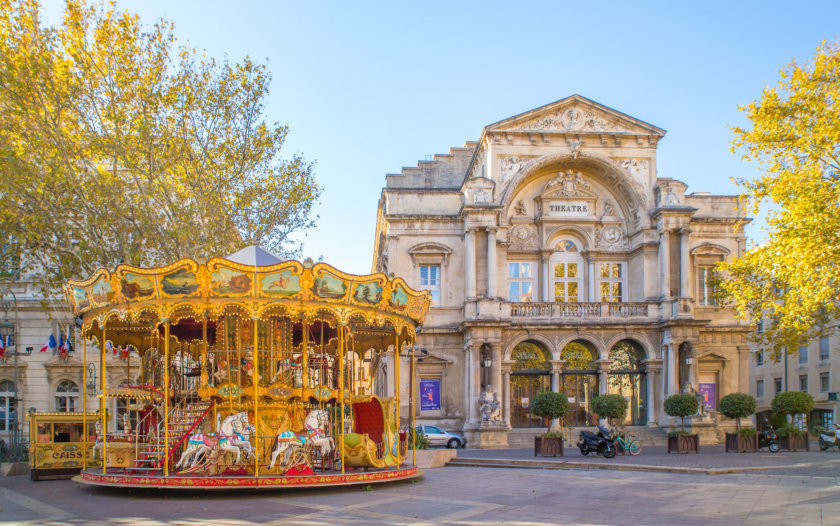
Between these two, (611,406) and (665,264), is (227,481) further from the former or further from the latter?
(665,264)

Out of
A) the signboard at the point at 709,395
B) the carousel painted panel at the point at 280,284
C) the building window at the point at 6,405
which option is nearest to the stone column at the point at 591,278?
the signboard at the point at 709,395

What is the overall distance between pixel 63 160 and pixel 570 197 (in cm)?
2260

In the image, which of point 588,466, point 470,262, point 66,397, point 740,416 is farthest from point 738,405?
point 66,397

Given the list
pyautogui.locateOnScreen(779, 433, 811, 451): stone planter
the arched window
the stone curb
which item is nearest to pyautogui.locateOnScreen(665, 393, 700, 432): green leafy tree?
pyautogui.locateOnScreen(779, 433, 811, 451): stone planter

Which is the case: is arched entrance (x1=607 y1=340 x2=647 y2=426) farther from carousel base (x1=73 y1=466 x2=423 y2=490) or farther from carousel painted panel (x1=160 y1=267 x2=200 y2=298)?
carousel painted panel (x1=160 y1=267 x2=200 y2=298)

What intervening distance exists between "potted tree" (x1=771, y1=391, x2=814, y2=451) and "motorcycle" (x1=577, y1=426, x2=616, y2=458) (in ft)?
25.2

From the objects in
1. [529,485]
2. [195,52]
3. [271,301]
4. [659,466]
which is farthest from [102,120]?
[659,466]

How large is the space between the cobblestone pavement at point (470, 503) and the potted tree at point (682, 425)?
9.63m

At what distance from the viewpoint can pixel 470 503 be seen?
48.2 ft

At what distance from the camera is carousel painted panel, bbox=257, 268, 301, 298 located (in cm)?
1622

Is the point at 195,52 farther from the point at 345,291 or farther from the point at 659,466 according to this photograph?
the point at 659,466

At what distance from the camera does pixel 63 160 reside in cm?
2483

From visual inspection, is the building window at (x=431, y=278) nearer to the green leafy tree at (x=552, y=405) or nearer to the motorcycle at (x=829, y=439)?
the green leafy tree at (x=552, y=405)

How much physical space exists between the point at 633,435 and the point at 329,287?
21.6 m
